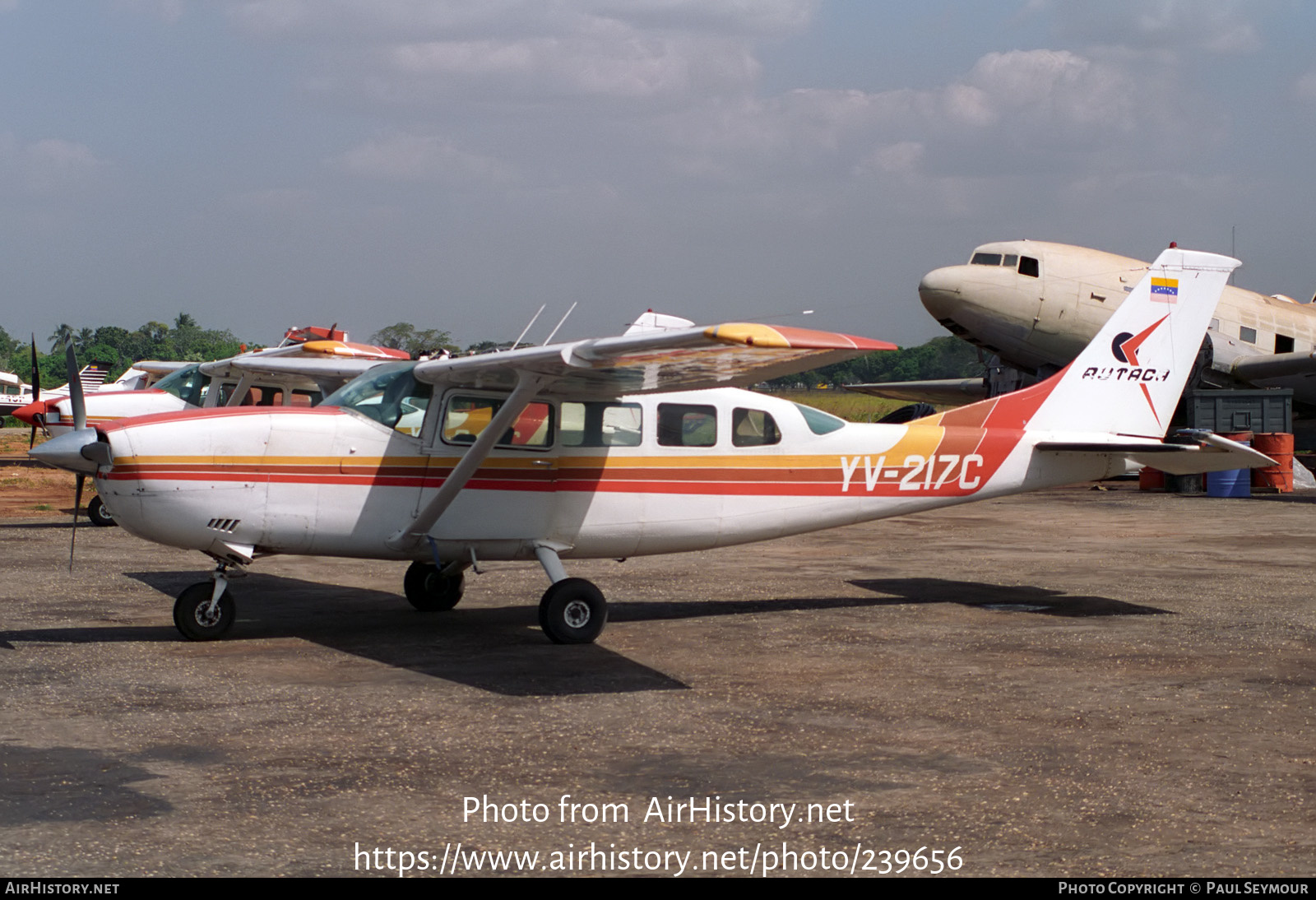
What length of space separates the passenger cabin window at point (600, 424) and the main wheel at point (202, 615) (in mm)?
2878

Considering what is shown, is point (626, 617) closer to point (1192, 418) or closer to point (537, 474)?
point (537, 474)

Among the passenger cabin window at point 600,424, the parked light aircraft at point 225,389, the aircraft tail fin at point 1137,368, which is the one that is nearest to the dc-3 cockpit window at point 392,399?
the passenger cabin window at point 600,424

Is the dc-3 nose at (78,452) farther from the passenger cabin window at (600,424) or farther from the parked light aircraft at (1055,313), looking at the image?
the parked light aircraft at (1055,313)

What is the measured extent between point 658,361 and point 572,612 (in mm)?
2262

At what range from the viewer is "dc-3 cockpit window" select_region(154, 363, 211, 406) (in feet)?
64.1

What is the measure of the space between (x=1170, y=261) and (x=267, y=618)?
925cm

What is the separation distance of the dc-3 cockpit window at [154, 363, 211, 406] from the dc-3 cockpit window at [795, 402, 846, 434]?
11.8m

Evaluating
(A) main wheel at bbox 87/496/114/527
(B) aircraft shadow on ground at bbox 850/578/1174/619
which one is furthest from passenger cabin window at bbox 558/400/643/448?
(A) main wheel at bbox 87/496/114/527

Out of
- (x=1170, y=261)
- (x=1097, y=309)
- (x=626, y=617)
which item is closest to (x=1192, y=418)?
(x=1097, y=309)

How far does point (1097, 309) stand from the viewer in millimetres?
26672

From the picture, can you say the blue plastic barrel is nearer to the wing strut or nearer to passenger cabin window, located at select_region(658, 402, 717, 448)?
passenger cabin window, located at select_region(658, 402, 717, 448)

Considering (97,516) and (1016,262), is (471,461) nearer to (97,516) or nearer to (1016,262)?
(97,516)

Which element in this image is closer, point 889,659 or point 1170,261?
point 889,659

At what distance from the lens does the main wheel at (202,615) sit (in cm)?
941
